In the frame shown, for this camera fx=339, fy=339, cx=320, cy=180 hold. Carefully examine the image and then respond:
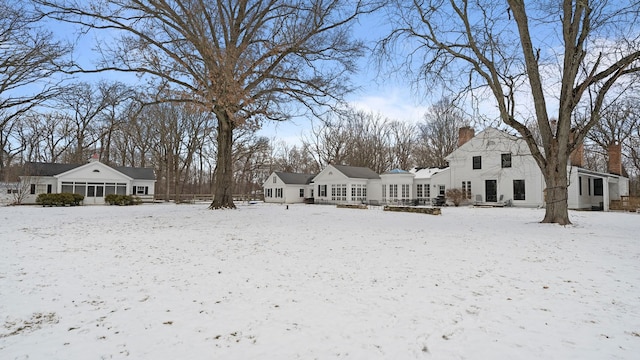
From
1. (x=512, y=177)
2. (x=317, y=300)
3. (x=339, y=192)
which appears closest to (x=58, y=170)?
(x=339, y=192)

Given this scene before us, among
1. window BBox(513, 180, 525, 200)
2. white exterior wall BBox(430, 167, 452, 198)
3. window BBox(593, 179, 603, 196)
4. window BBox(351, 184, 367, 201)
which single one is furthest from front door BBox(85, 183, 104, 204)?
window BBox(593, 179, 603, 196)

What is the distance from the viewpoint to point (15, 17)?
51.1 feet

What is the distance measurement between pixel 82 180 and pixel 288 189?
19475 millimetres

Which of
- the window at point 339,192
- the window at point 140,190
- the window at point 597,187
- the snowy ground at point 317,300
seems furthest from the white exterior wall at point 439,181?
the window at point 140,190

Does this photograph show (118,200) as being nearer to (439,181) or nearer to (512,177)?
(439,181)

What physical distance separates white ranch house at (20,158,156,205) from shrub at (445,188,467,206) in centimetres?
2805

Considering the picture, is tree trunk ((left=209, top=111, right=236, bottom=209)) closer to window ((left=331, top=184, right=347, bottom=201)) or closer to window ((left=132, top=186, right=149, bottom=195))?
window ((left=331, top=184, right=347, bottom=201))

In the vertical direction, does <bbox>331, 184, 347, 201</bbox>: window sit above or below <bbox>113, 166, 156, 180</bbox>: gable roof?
below

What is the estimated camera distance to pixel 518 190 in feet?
83.7

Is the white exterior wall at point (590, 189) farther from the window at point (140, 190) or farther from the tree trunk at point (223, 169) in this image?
the window at point (140, 190)

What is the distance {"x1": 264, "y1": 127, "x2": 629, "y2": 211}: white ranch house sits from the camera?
24.5 m

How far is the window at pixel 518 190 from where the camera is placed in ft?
83.1

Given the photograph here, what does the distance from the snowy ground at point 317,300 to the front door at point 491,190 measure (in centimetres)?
1875

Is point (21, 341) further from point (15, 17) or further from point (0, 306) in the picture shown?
point (15, 17)
